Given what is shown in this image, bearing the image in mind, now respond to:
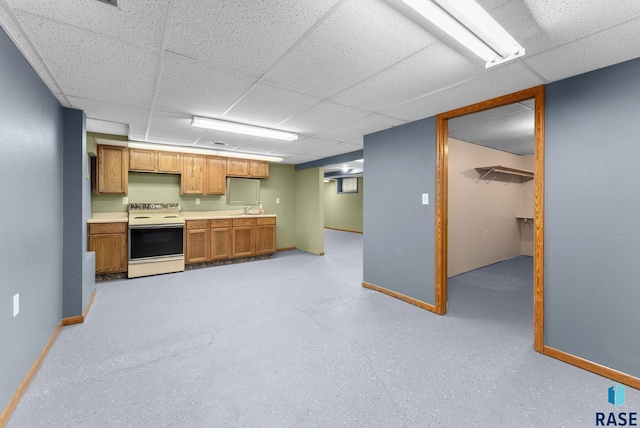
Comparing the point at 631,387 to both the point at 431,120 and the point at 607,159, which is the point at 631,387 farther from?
the point at 431,120

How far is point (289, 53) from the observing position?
1768 mm

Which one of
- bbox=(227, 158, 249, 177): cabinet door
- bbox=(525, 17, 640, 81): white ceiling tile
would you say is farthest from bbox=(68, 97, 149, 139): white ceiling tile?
bbox=(525, 17, 640, 81): white ceiling tile

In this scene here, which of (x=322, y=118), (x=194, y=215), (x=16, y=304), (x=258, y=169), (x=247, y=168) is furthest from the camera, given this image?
(x=258, y=169)

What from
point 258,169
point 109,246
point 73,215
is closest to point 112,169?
point 109,246

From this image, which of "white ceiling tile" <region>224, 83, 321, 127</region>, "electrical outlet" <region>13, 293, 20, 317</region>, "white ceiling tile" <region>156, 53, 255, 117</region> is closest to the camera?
"electrical outlet" <region>13, 293, 20, 317</region>

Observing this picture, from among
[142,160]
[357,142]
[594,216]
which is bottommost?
[594,216]

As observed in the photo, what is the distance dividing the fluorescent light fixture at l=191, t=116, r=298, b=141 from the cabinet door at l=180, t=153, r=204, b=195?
6.70ft

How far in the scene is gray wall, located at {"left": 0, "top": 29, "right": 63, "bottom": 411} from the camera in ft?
5.09

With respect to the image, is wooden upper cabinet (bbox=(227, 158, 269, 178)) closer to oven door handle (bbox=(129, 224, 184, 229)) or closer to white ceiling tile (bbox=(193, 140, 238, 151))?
white ceiling tile (bbox=(193, 140, 238, 151))

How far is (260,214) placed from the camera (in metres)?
6.02

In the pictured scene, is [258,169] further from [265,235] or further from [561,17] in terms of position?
[561,17]

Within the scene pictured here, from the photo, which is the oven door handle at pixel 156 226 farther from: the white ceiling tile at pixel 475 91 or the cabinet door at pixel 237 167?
the white ceiling tile at pixel 475 91

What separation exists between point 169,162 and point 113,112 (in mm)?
2041

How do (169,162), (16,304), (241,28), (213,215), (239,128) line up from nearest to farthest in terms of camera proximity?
(241,28) → (16,304) → (239,128) → (169,162) → (213,215)
